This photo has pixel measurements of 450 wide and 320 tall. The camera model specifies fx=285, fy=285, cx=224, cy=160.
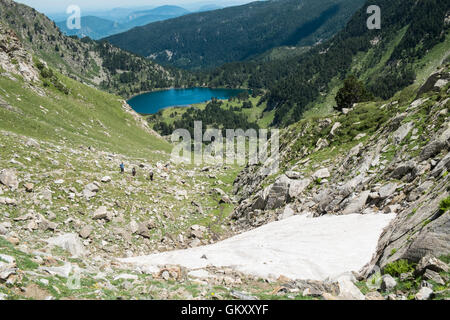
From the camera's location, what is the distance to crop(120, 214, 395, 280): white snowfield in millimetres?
14711

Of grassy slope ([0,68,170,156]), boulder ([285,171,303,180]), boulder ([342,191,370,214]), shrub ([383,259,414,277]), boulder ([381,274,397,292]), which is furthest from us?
grassy slope ([0,68,170,156])

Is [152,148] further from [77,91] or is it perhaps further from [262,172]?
[262,172]

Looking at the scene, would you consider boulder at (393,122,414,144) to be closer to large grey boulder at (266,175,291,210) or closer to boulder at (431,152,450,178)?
boulder at (431,152,450,178)

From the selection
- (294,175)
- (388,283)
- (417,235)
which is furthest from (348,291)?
(294,175)

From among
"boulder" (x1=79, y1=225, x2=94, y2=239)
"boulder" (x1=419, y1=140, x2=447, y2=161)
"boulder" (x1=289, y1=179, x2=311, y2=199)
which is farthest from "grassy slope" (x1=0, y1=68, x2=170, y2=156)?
"boulder" (x1=419, y1=140, x2=447, y2=161)

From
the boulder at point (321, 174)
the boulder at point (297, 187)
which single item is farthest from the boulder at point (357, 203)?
the boulder at point (297, 187)

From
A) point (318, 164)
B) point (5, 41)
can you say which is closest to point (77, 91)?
point (5, 41)

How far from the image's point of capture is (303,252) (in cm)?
1698

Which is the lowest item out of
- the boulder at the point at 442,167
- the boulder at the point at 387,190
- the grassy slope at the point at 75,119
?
the boulder at the point at 387,190

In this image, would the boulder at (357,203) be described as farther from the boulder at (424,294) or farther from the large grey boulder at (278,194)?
the boulder at (424,294)

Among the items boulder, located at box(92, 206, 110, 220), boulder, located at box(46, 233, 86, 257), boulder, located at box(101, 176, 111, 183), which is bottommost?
boulder, located at box(46, 233, 86, 257)

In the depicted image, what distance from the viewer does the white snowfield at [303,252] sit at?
14.7m

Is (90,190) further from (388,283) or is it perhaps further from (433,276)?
(433,276)
